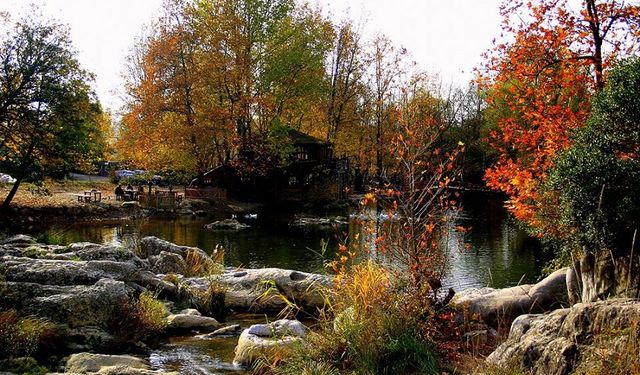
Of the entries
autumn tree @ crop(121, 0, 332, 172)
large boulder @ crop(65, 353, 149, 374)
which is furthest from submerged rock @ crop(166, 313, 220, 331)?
autumn tree @ crop(121, 0, 332, 172)

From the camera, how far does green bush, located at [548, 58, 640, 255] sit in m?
6.30

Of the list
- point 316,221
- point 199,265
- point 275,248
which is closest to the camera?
point 199,265

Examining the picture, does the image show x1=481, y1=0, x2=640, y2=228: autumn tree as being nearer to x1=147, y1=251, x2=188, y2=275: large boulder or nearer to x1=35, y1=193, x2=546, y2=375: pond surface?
x1=35, y1=193, x2=546, y2=375: pond surface

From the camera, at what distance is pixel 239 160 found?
34.7 meters

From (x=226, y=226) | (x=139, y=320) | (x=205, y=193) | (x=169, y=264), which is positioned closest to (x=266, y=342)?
(x=139, y=320)

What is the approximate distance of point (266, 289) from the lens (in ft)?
36.0

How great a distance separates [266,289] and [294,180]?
96.7 feet

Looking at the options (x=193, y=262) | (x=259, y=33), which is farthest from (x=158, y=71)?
(x=193, y=262)

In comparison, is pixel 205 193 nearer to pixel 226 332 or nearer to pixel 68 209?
pixel 68 209

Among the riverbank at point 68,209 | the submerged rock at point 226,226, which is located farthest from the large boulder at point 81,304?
the submerged rock at point 226,226

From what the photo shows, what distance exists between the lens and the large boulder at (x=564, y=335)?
15.4ft

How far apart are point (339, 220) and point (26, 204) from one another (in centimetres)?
1505

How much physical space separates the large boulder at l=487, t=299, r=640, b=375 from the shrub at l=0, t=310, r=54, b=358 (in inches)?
215

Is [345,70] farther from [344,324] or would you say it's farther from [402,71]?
[344,324]
